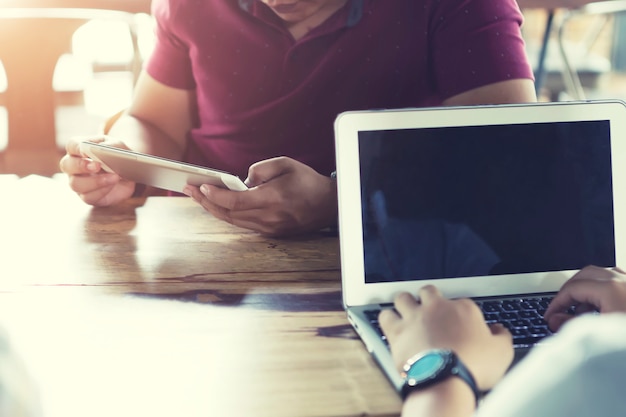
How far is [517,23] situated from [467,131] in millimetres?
580

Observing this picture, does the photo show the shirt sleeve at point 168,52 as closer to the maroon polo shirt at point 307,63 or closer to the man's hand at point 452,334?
the maroon polo shirt at point 307,63

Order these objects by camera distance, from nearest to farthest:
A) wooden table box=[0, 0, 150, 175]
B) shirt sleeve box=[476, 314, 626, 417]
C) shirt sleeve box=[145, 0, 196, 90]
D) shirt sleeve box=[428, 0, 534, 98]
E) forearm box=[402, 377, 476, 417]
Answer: shirt sleeve box=[476, 314, 626, 417] → forearm box=[402, 377, 476, 417] → shirt sleeve box=[428, 0, 534, 98] → shirt sleeve box=[145, 0, 196, 90] → wooden table box=[0, 0, 150, 175]

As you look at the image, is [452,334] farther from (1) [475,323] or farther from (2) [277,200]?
(2) [277,200]

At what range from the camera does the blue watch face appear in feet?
1.55

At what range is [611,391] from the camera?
270 millimetres

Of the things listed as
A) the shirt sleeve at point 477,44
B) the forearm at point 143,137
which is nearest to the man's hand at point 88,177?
the forearm at point 143,137

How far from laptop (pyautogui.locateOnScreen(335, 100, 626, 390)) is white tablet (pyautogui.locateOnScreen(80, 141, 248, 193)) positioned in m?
0.22

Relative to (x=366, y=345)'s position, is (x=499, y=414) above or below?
above

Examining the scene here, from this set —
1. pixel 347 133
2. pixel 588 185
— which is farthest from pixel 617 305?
pixel 347 133

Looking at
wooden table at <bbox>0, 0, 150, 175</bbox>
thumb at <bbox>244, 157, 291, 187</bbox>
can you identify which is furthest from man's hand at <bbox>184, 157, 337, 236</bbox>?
wooden table at <bbox>0, 0, 150, 175</bbox>

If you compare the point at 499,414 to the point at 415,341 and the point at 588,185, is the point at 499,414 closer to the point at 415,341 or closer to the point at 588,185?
the point at 415,341

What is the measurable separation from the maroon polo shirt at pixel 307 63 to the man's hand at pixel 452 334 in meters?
0.63

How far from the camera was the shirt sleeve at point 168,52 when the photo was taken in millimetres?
1288

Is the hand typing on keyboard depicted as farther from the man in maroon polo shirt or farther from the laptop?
the man in maroon polo shirt
